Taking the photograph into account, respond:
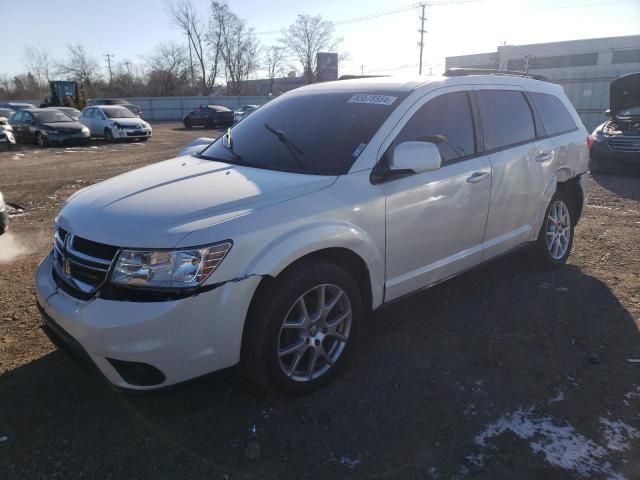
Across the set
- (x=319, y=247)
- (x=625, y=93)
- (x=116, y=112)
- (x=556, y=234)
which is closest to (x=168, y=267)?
(x=319, y=247)

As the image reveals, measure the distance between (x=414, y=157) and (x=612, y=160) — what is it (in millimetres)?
9184

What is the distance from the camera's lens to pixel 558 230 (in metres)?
4.75

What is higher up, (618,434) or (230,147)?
(230,147)

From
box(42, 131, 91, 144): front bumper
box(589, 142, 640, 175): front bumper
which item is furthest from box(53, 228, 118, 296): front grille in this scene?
box(42, 131, 91, 144): front bumper

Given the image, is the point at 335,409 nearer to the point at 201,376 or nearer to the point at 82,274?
the point at 201,376

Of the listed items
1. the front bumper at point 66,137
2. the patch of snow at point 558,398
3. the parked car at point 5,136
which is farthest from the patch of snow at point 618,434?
the front bumper at point 66,137

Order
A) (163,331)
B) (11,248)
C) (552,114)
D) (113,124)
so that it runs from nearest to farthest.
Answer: (163,331) → (552,114) → (11,248) → (113,124)

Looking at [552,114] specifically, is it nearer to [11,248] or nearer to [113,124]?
[11,248]

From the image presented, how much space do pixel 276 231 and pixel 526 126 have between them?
2786 millimetres

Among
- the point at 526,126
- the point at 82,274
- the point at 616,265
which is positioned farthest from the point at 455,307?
the point at 82,274

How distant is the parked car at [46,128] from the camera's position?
18.1m

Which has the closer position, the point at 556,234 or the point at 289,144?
the point at 289,144

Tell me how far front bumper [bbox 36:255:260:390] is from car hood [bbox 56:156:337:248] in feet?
1.02

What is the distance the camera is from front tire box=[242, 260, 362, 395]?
98.8 inches
